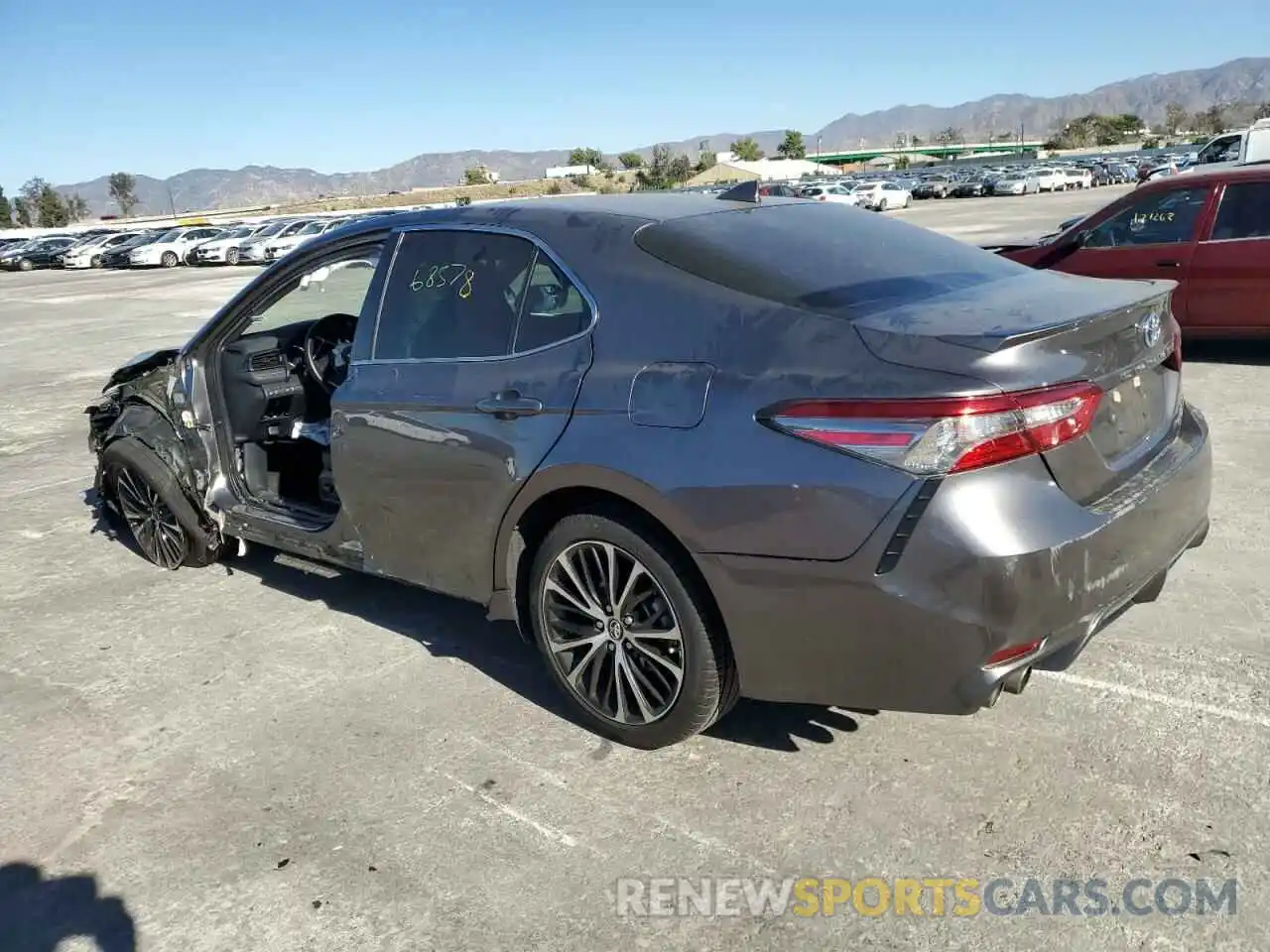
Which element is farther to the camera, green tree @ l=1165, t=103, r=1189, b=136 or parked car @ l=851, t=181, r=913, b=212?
green tree @ l=1165, t=103, r=1189, b=136

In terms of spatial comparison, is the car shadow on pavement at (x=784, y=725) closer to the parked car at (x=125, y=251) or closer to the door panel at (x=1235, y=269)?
the door panel at (x=1235, y=269)

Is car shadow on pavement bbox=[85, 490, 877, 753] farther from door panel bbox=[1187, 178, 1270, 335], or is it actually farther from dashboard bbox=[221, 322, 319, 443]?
door panel bbox=[1187, 178, 1270, 335]

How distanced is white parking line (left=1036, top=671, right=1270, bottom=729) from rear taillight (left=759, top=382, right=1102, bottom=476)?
4.10 feet

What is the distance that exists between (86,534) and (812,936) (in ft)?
17.2

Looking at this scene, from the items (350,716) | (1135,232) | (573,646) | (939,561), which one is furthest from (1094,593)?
(1135,232)

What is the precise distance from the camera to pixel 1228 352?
9.36 meters

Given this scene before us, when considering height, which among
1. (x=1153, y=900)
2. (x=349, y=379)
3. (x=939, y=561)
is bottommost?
(x=1153, y=900)

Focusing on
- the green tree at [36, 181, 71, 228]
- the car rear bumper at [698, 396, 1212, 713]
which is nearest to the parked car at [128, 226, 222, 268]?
the car rear bumper at [698, 396, 1212, 713]

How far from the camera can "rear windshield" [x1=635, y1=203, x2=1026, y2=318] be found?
3.10 meters

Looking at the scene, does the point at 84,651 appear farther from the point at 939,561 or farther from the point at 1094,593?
the point at 1094,593

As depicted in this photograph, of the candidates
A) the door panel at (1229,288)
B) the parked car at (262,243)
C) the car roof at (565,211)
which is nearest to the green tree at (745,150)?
the parked car at (262,243)

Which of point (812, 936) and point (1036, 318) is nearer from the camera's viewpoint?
point (812, 936)

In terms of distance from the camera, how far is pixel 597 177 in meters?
115

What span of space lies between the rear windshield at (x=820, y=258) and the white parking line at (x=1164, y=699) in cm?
144
